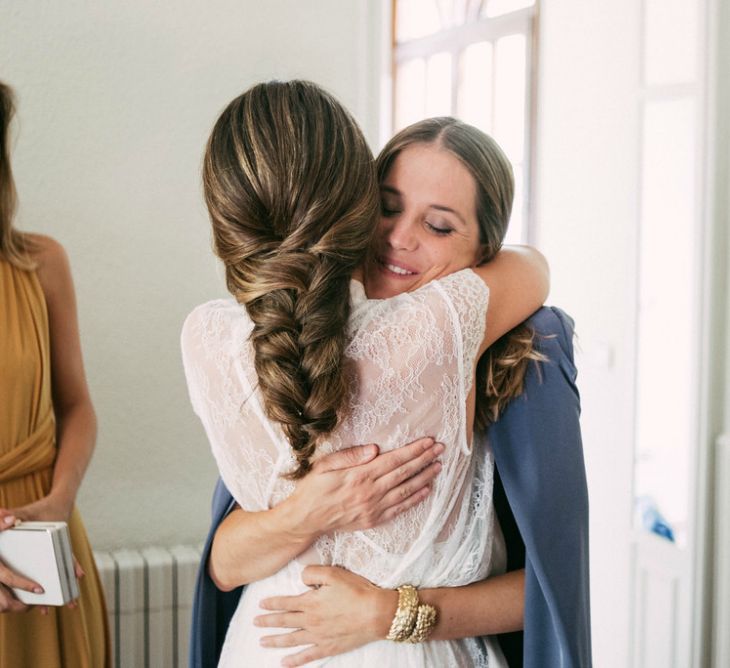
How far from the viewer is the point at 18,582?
161cm

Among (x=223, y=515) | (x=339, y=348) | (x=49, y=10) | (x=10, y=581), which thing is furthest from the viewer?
(x=49, y=10)

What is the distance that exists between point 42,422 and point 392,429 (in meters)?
1.05

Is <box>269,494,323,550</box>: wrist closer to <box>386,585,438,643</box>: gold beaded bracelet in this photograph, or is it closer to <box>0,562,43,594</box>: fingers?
<box>386,585,438,643</box>: gold beaded bracelet

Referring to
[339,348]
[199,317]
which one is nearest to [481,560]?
[339,348]

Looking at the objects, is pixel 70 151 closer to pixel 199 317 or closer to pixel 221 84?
pixel 221 84

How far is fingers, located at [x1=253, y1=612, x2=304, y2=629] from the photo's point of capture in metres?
1.30

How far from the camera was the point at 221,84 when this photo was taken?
267cm

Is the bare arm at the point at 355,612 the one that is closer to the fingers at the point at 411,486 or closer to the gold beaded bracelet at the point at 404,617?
the gold beaded bracelet at the point at 404,617

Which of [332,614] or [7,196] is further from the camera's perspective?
[7,196]

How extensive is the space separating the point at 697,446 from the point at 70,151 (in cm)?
210

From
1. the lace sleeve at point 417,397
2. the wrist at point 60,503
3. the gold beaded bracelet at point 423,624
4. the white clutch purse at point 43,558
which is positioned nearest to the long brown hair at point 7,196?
the wrist at point 60,503

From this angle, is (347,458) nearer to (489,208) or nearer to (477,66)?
(489,208)

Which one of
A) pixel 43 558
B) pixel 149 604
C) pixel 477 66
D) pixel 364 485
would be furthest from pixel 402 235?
pixel 477 66

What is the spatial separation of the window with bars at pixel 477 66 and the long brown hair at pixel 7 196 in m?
2.88
